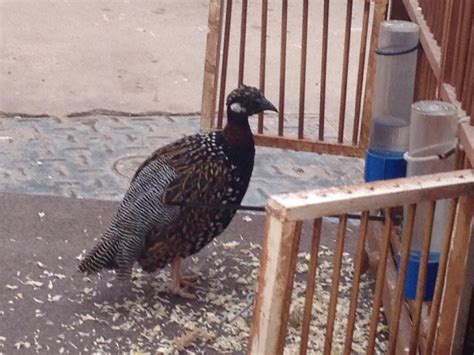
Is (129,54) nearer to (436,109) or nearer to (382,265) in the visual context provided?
(436,109)

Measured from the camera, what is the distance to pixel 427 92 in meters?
3.85

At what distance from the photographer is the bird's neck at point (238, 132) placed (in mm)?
4082

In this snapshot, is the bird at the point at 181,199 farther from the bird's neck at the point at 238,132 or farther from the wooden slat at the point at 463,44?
the wooden slat at the point at 463,44

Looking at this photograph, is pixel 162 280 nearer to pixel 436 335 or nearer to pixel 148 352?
pixel 148 352

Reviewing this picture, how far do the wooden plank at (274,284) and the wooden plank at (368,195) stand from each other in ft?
0.12

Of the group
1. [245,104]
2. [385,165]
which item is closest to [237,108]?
[245,104]

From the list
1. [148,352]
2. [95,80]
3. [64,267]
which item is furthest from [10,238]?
[95,80]

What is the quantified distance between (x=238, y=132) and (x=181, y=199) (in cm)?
34

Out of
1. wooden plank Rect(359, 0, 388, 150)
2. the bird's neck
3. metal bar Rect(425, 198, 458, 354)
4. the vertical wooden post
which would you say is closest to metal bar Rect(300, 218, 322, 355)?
metal bar Rect(425, 198, 458, 354)

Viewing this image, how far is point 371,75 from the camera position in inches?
183

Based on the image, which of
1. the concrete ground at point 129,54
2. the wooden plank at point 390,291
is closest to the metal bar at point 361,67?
the wooden plank at point 390,291

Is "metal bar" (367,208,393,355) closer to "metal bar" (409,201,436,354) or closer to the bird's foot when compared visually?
"metal bar" (409,201,436,354)

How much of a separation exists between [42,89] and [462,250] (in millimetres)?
4375

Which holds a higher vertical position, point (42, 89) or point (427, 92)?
point (427, 92)
